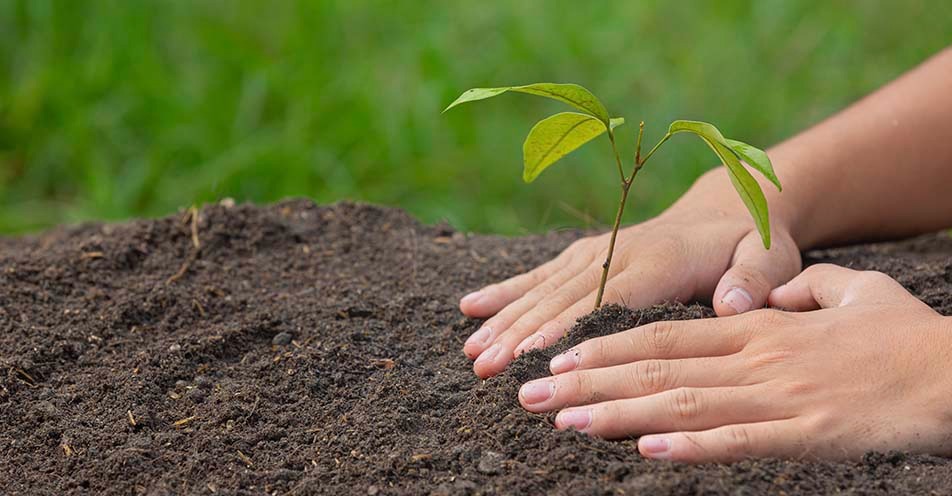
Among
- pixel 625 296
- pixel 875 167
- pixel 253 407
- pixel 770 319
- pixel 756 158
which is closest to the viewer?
pixel 756 158

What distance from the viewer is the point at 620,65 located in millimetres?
4219

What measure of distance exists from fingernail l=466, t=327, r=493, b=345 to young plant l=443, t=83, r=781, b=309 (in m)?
0.36

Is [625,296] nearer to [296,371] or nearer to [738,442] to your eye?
[738,442]

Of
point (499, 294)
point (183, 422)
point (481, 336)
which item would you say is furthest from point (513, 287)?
point (183, 422)

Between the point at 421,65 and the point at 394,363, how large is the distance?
248 centimetres

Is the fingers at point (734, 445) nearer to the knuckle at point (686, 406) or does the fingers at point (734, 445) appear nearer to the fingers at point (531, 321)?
the knuckle at point (686, 406)

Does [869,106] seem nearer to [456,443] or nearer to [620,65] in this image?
[456,443]

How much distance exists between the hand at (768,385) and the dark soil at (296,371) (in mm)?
32

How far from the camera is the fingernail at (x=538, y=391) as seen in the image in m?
1.42

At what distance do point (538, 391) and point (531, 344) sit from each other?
0.63ft

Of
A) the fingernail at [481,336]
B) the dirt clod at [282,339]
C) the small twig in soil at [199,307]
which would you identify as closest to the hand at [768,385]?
the fingernail at [481,336]

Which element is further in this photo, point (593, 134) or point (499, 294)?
point (499, 294)

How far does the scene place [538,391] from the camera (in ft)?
4.67

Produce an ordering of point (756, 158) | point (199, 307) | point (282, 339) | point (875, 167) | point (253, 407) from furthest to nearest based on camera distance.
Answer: point (875, 167) → point (199, 307) → point (282, 339) → point (253, 407) → point (756, 158)
